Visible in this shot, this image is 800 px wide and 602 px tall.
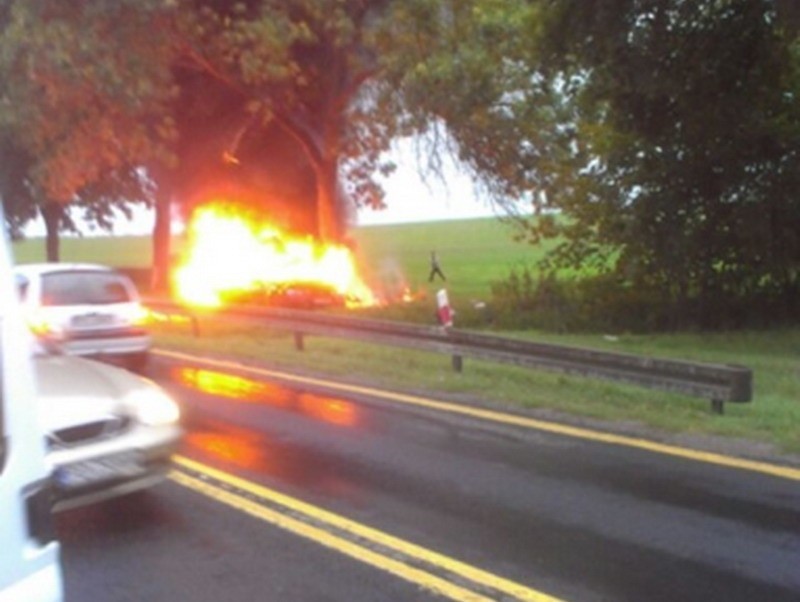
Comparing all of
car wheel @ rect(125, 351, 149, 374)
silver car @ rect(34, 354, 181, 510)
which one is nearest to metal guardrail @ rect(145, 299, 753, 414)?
car wheel @ rect(125, 351, 149, 374)

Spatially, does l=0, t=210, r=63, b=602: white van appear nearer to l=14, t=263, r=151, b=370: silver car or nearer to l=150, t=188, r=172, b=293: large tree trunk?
l=14, t=263, r=151, b=370: silver car

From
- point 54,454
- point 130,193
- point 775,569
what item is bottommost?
→ point 775,569

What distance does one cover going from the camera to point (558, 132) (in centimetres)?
2491

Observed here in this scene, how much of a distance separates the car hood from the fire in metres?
18.3

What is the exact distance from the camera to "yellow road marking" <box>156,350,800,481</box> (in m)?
8.88

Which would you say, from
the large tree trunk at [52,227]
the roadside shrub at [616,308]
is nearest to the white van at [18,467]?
the roadside shrub at [616,308]

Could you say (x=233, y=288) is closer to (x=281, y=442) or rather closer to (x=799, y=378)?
(x=799, y=378)

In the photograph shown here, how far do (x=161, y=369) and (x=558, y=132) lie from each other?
11.9m

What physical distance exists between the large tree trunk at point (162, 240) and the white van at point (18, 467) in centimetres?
3382

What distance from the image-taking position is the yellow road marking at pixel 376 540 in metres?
6.05

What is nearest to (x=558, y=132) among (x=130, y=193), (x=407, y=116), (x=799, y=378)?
(x=407, y=116)

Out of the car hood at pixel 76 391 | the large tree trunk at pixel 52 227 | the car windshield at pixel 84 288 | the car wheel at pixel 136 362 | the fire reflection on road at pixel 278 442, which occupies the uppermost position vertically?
the large tree trunk at pixel 52 227

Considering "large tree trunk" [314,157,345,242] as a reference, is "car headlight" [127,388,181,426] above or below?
below

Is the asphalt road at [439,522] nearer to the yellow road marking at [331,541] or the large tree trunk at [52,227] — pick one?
the yellow road marking at [331,541]
